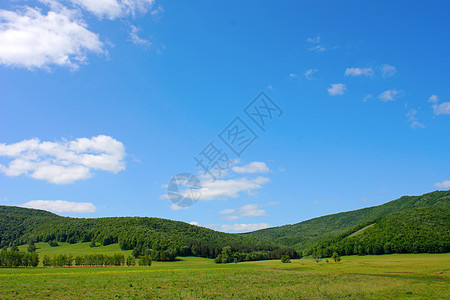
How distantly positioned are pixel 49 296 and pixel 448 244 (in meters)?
162

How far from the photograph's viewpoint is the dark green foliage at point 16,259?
9544 centimetres

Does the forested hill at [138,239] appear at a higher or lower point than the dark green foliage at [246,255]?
higher

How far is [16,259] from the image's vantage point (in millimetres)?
96438

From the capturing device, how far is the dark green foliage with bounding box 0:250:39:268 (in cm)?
9544

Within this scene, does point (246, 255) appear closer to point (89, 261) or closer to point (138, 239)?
point (138, 239)

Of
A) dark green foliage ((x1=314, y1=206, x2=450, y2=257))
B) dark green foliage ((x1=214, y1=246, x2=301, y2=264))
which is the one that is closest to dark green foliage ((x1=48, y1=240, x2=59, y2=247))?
dark green foliage ((x1=214, y1=246, x2=301, y2=264))

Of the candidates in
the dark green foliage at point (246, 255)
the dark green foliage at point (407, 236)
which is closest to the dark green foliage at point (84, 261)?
the dark green foliage at point (246, 255)

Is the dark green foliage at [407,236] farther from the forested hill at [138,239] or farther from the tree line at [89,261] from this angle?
the tree line at [89,261]

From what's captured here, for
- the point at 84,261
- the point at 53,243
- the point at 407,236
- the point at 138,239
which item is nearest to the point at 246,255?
the point at 138,239

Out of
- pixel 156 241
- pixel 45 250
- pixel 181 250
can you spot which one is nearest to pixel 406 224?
pixel 181 250

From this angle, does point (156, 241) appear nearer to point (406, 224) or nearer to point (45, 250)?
point (45, 250)

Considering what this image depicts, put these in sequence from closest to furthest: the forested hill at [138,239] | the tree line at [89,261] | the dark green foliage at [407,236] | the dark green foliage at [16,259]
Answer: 1. the dark green foliage at [16,259]
2. the tree line at [89,261]
3. the dark green foliage at [407,236]
4. the forested hill at [138,239]

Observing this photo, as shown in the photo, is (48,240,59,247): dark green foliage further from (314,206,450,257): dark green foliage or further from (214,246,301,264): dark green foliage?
(314,206,450,257): dark green foliage

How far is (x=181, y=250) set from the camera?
14912 centimetres
